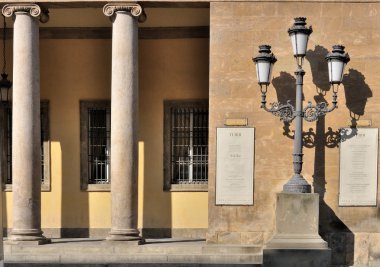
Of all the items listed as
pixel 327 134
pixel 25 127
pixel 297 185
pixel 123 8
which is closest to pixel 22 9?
pixel 123 8

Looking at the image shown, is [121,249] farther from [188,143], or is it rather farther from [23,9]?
[23,9]

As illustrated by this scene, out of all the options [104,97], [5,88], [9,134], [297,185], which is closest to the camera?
[297,185]

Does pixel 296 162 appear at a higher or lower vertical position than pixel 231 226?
higher

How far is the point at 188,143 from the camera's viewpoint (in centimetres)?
1377

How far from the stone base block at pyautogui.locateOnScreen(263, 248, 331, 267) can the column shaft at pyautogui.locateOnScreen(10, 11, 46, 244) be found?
511 cm

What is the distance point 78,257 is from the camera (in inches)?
436

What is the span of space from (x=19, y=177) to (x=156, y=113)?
397cm

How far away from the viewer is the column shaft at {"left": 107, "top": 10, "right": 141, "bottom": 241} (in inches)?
439

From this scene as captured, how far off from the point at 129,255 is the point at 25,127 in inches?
139

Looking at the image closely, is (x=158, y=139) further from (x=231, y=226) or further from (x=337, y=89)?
(x=337, y=89)

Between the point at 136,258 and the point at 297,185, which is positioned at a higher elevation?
the point at 297,185

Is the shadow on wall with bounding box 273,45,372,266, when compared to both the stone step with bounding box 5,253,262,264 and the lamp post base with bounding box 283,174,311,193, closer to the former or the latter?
the lamp post base with bounding box 283,174,311,193

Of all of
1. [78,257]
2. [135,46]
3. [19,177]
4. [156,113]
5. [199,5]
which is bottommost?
[78,257]

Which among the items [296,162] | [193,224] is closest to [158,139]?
[193,224]
